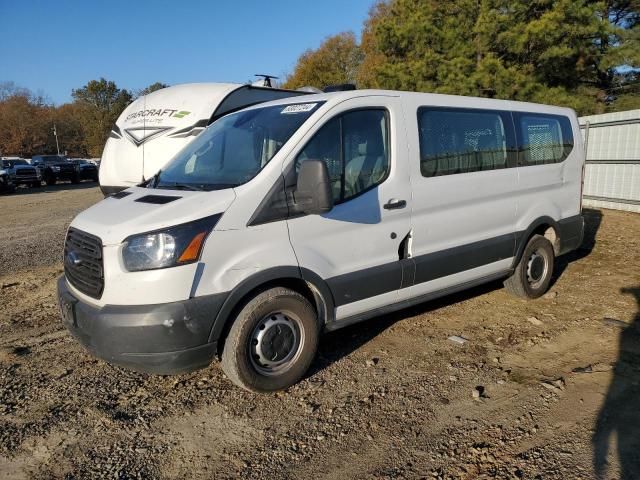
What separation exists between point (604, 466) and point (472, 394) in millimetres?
952

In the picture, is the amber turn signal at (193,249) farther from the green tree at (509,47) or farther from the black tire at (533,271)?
the green tree at (509,47)

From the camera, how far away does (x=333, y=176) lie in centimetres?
366

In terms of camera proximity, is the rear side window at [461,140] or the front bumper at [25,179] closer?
the rear side window at [461,140]

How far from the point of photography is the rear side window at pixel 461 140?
4242 millimetres

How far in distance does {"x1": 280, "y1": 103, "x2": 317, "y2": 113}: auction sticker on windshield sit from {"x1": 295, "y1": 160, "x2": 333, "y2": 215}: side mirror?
0.64 metres

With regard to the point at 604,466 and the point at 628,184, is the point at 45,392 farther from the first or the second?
the point at 628,184

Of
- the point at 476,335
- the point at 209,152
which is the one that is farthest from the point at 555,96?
the point at 209,152

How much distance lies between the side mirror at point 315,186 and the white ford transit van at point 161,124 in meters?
3.99

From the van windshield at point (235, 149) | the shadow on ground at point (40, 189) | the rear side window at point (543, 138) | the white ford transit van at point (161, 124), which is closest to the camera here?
the van windshield at point (235, 149)

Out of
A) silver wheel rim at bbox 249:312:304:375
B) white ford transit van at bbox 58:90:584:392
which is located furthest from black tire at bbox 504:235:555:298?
silver wheel rim at bbox 249:312:304:375

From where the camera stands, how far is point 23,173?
26750mm

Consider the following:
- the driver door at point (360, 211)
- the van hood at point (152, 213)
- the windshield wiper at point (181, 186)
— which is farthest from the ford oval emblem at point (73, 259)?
the driver door at point (360, 211)

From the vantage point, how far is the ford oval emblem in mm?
3409

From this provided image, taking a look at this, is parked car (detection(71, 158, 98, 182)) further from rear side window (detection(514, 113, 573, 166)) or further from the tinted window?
the tinted window
